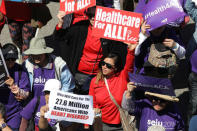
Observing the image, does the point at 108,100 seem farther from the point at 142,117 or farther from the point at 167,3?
the point at 167,3

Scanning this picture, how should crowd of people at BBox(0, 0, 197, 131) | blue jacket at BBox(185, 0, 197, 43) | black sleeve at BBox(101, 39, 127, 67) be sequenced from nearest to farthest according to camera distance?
crowd of people at BBox(0, 0, 197, 131), black sleeve at BBox(101, 39, 127, 67), blue jacket at BBox(185, 0, 197, 43)

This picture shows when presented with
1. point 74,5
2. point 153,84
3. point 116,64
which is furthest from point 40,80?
point 153,84

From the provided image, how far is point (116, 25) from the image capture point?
5.53 metres

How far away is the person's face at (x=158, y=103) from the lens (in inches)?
183

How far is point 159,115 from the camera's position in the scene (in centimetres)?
472

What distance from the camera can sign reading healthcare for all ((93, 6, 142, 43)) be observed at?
544cm

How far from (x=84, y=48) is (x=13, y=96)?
1349 millimetres

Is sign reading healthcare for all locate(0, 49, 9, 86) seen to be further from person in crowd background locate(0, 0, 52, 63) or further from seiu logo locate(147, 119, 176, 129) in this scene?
seiu logo locate(147, 119, 176, 129)

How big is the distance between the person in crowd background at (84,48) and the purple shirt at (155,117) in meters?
1.39

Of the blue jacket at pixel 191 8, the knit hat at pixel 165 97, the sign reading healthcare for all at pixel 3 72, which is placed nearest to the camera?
the knit hat at pixel 165 97

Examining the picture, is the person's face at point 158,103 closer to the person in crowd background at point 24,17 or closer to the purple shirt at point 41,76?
the purple shirt at point 41,76

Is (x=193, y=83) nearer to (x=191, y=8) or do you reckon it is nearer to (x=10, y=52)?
(x=191, y=8)

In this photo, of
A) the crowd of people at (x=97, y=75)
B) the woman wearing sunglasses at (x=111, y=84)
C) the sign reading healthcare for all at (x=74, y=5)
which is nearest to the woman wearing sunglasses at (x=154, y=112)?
the crowd of people at (x=97, y=75)

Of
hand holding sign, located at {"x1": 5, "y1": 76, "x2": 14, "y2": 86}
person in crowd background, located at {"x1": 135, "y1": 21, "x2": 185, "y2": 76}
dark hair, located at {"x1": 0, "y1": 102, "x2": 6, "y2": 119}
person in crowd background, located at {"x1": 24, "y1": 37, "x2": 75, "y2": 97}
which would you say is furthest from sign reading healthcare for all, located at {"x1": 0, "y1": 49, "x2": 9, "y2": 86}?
person in crowd background, located at {"x1": 135, "y1": 21, "x2": 185, "y2": 76}
